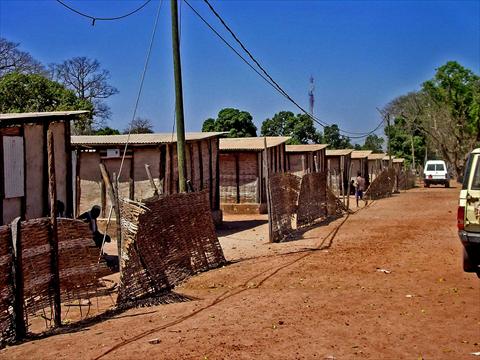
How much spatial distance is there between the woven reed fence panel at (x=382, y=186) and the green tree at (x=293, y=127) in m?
19.1

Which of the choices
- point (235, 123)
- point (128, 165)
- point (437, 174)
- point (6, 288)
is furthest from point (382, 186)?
point (6, 288)

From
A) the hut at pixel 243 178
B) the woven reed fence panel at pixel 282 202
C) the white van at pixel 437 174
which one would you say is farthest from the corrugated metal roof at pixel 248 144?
the white van at pixel 437 174

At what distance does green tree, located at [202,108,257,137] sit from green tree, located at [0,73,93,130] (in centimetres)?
1709

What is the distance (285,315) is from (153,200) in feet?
11.0

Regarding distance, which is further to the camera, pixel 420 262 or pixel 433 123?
pixel 433 123

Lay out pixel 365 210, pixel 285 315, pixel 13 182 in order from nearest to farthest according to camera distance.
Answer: pixel 285 315
pixel 13 182
pixel 365 210

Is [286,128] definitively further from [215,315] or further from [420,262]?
[215,315]

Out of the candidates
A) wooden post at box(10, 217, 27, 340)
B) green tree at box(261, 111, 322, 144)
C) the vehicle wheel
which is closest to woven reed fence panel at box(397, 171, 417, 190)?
green tree at box(261, 111, 322, 144)

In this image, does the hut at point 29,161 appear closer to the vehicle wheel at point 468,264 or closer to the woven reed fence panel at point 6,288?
the woven reed fence panel at point 6,288

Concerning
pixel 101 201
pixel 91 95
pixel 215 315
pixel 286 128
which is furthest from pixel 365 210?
pixel 286 128

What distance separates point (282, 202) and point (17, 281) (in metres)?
10.1

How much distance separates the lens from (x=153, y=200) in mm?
9688

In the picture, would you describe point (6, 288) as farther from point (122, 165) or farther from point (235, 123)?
point (235, 123)

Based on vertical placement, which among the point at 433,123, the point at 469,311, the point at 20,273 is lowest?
the point at 469,311
